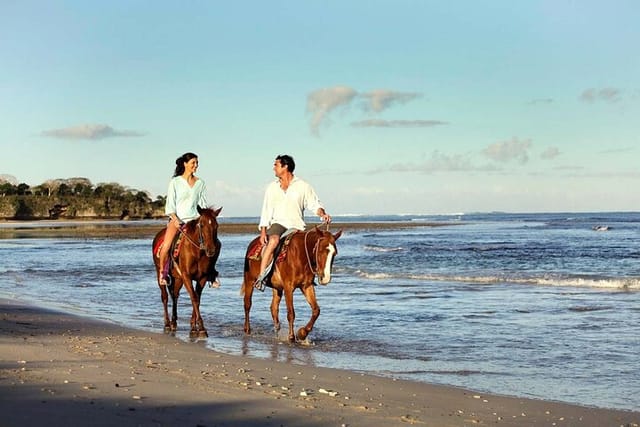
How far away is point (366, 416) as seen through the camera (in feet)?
18.5

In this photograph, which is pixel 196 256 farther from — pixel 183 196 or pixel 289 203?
pixel 289 203

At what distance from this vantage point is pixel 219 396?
5.95m

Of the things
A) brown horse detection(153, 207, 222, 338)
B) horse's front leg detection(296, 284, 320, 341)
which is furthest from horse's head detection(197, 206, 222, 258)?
horse's front leg detection(296, 284, 320, 341)

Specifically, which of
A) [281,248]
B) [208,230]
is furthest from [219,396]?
[208,230]

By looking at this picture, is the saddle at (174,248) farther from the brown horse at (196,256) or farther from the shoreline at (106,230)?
the shoreline at (106,230)

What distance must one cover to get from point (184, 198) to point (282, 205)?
1568 millimetres

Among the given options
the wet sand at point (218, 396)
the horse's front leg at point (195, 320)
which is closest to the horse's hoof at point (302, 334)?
the horse's front leg at point (195, 320)

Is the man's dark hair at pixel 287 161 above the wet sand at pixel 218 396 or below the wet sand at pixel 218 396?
above

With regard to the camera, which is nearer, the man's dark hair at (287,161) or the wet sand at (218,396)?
the wet sand at (218,396)

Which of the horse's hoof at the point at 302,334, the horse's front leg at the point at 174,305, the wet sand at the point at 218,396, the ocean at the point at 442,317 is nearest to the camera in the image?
the wet sand at the point at 218,396

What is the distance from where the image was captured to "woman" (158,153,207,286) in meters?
11.2

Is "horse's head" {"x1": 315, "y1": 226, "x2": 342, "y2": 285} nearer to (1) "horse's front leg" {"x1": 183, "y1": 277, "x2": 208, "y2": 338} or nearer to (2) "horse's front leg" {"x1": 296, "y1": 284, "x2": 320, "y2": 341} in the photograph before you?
(2) "horse's front leg" {"x1": 296, "y1": 284, "x2": 320, "y2": 341}

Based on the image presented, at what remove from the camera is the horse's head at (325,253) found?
9.87 metres

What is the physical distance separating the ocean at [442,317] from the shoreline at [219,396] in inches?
27.9
